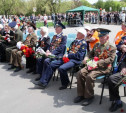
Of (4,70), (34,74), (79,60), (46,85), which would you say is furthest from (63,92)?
Result: (4,70)

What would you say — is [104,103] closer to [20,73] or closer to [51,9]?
[20,73]

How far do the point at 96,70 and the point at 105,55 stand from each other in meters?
0.41

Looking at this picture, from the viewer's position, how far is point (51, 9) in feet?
156

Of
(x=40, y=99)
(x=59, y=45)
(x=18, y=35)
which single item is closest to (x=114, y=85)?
(x=40, y=99)

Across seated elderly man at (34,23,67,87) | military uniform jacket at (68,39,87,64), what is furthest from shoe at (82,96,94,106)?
seated elderly man at (34,23,67,87)

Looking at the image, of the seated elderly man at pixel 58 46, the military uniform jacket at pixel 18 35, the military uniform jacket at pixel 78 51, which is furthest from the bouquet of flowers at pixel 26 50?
the military uniform jacket at pixel 78 51

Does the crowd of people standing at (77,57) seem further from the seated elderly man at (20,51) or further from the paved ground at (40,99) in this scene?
the paved ground at (40,99)

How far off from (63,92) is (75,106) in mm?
783

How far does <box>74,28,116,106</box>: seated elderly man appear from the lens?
3930 mm

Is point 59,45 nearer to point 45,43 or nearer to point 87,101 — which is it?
point 45,43

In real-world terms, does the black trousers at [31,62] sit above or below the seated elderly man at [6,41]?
below

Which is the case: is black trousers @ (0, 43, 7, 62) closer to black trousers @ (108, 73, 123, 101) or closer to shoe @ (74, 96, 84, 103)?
shoe @ (74, 96, 84, 103)

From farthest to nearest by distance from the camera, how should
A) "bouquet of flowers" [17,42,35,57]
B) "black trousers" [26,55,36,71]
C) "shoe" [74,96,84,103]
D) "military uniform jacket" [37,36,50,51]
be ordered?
1. "black trousers" [26,55,36,71]
2. "bouquet of flowers" [17,42,35,57]
3. "military uniform jacket" [37,36,50,51]
4. "shoe" [74,96,84,103]

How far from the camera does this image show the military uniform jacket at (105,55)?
3.98m
